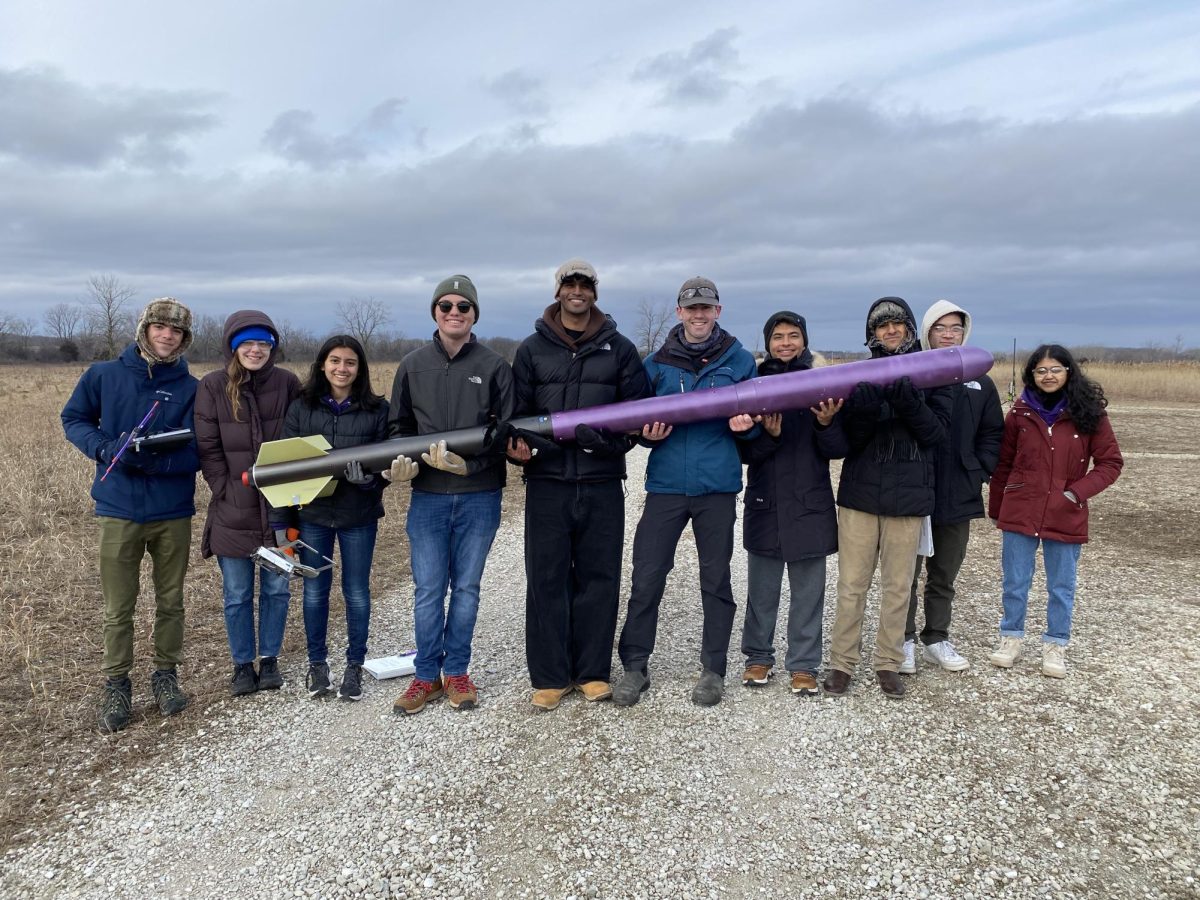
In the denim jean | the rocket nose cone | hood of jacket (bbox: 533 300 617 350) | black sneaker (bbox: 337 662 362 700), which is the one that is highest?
hood of jacket (bbox: 533 300 617 350)

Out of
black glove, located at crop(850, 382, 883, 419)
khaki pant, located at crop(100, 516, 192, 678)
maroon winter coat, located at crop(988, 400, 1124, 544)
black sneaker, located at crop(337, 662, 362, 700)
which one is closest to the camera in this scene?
black glove, located at crop(850, 382, 883, 419)

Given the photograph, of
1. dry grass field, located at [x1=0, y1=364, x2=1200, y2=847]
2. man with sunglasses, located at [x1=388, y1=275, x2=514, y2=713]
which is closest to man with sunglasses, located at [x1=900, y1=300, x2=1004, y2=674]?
man with sunglasses, located at [x1=388, y1=275, x2=514, y2=713]

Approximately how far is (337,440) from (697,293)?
2888 mm

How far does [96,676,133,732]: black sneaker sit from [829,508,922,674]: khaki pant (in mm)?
5195

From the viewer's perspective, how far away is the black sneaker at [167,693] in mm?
5469

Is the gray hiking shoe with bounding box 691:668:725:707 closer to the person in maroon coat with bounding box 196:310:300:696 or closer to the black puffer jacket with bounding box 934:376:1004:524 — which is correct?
the black puffer jacket with bounding box 934:376:1004:524

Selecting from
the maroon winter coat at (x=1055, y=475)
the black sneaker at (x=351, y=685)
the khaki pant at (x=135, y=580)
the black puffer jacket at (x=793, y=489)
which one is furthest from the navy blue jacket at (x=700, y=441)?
the khaki pant at (x=135, y=580)

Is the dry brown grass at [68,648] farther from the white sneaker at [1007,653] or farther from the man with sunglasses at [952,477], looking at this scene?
the white sneaker at [1007,653]

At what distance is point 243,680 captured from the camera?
5773mm

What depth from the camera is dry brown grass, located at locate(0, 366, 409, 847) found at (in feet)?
15.5

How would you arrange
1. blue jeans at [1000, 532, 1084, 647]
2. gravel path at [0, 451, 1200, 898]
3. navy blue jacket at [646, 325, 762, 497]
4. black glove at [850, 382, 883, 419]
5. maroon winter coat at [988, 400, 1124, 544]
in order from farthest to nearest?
blue jeans at [1000, 532, 1084, 647]
maroon winter coat at [988, 400, 1124, 544]
navy blue jacket at [646, 325, 762, 497]
black glove at [850, 382, 883, 419]
gravel path at [0, 451, 1200, 898]

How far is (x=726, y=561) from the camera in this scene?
575 centimetres

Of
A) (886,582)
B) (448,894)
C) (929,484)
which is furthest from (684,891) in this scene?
(929,484)

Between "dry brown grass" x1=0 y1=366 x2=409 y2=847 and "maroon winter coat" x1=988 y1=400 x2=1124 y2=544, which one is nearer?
"dry brown grass" x1=0 y1=366 x2=409 y2=847
